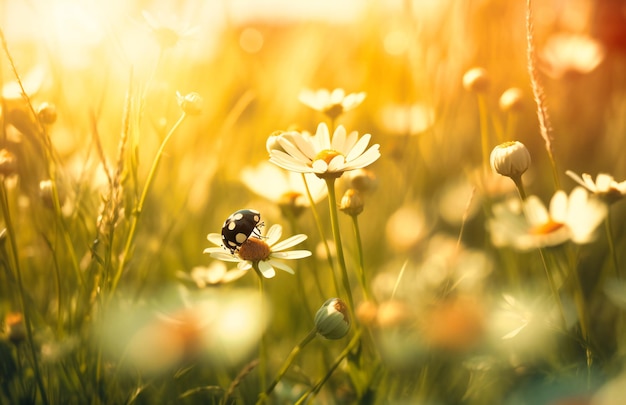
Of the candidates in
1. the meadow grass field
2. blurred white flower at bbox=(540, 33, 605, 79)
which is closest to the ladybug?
the meadow grass field

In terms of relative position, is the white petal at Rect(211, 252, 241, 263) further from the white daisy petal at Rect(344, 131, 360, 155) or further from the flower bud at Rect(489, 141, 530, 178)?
the flower bud at Rect(489, 141, 530, 178)

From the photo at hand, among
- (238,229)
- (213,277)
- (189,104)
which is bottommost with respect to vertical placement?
(213,277)

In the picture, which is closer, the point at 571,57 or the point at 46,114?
the point at 46,114

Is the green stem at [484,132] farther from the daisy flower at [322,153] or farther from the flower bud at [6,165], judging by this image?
the flower bud at [6,165]

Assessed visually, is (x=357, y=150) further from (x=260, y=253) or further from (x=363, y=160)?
(x=260, y=253)

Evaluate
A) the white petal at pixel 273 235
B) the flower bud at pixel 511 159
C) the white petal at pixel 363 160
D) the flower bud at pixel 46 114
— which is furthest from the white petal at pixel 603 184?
the flower bud at pixel 46 114

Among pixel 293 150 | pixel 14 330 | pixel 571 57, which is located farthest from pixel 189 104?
pixel 571 57
